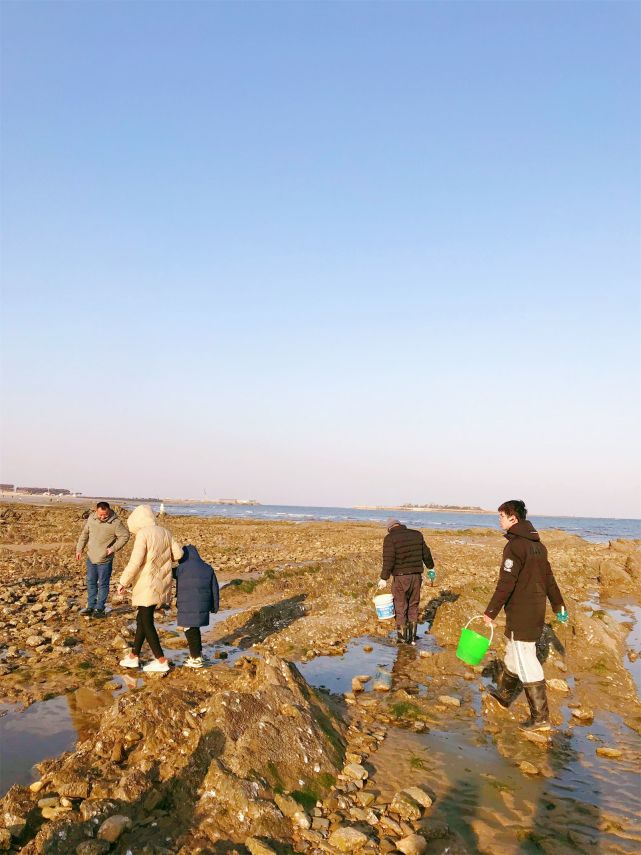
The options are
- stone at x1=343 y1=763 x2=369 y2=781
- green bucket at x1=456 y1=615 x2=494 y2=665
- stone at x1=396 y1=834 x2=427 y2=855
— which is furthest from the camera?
green bucket at x1=456 y1=615 x2=494 y2=665

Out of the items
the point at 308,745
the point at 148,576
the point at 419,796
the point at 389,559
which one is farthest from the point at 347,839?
the point at 389,559

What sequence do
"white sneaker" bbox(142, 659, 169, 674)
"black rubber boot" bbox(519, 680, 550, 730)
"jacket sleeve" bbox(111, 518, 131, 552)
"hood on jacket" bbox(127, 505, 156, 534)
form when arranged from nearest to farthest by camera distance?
"black rubber boot" bbox(519, 680, 550, 730) → "white sneaker" bbox(142, 659, 169, 674) → "hood on jacket" bbox(127, 505, 156, 534) → "jacket sleeve" bbox(111, 518, 131, 552)

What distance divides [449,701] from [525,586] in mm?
2209

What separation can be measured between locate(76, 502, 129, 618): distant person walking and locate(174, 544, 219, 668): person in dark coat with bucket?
4.16 meters

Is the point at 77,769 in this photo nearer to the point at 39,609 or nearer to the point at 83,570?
the point at 39,609

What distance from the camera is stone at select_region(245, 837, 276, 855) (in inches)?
169

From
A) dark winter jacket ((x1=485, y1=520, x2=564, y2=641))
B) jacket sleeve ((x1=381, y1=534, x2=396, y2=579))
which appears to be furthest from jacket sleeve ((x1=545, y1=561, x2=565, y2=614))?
jacket sleeve ((x1=381, y1=534, x2=396, y2=579))

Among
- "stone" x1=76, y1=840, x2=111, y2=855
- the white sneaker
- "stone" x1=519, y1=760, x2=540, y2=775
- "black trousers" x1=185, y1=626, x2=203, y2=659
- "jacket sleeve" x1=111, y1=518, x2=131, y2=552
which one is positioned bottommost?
"stone" x1=519, y1=760, x2=540, y2=775

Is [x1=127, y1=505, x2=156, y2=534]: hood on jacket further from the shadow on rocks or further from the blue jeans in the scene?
the blue jeans

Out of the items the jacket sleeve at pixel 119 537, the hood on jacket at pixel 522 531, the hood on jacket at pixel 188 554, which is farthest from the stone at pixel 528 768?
the jacket sleeve at pixel 119 537

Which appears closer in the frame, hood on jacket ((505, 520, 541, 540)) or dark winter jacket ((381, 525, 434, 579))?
hood on jacket ((505, 520, 541, 540))

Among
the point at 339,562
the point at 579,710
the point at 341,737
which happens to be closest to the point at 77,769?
the point at 341,737

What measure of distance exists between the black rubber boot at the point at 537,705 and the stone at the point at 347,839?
3.84m

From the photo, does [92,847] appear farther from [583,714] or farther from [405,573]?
[405,573]
